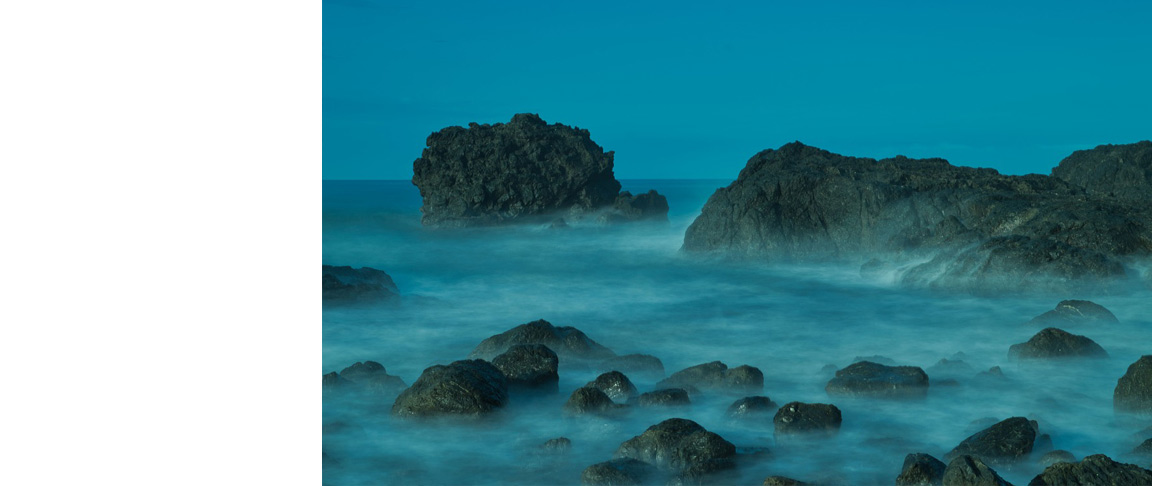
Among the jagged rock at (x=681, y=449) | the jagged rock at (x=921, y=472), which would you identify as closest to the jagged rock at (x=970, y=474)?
the jagged rock at (x=921, y=472)

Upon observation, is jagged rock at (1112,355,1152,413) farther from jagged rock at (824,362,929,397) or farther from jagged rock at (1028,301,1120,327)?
jagged rock at (1028,301,1120,327)

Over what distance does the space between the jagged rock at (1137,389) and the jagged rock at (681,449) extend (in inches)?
72.4

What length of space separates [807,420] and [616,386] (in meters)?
0.90

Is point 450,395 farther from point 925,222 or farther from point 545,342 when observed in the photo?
point 925,222

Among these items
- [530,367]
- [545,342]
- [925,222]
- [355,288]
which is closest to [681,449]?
[530,367]

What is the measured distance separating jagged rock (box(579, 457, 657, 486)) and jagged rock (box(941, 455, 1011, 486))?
0.95m

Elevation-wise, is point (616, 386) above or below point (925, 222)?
below

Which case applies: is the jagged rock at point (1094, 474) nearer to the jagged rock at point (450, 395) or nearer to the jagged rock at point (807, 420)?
the jagged rock at point (807, 420)

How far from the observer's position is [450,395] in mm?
3822

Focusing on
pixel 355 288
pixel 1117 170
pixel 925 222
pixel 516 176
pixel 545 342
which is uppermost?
pixel 516 176

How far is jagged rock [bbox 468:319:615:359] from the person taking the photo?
4.96 meters

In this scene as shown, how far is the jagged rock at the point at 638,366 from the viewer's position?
A: 4730 mm
